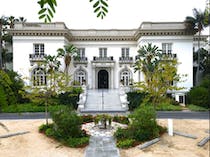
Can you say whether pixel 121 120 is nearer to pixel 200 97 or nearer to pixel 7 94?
pixel 200 97

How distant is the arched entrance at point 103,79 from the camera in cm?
3666

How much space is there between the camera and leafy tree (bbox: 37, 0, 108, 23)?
1.22 meters

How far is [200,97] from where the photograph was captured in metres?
26.7

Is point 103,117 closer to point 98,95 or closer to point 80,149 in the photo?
point 80,149

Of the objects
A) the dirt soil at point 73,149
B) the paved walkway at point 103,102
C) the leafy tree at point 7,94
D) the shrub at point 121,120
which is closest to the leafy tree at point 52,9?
the leafy tree at point 7,94

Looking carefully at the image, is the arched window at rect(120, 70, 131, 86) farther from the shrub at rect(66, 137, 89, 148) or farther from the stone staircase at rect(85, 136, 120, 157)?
the shrub at rect(66, 137, 89, 148)

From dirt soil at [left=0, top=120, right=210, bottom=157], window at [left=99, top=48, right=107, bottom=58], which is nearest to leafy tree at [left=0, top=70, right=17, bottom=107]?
dirt soil at [left=0, top=120, right=210, bottom=157]

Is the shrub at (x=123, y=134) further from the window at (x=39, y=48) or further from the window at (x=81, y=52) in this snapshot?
the window at (x=81, y=52)

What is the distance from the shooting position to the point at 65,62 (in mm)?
31734

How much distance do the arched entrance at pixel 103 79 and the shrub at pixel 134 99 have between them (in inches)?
376

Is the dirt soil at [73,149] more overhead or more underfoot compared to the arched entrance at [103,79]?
more underfoot

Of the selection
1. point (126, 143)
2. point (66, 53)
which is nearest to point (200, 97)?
point (66, 53)

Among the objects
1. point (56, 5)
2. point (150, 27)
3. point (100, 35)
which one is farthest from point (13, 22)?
point (56, 5)

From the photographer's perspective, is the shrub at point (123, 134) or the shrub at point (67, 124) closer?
the shrub at point (123, 134)
